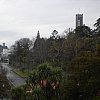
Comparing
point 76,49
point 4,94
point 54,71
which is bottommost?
point 4,94

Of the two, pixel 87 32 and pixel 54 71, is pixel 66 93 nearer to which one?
pixel 54 71

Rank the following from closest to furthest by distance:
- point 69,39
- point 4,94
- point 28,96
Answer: point 28,96, point 4,94, point 69,39

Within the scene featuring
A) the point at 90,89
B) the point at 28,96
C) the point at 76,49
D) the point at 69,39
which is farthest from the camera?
the point at 69,39

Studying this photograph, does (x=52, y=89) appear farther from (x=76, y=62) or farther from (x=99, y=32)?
(x=99, y=32)

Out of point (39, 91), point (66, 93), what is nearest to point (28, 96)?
point (39, 91)

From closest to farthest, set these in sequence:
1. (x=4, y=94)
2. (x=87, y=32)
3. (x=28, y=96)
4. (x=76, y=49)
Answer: (x=28, y=96) → (x=4, y=94) → (x=76, y=49) → (x=87, y=32)

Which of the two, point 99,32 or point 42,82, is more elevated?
point 99,32

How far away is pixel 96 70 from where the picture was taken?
30.9m

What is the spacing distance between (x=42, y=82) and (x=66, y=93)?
8.66 ft

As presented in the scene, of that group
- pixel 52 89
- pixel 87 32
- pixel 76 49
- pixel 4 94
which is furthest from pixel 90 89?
pixel 87 32

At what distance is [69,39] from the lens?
66688mm

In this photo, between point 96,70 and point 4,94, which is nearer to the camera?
point 96,70

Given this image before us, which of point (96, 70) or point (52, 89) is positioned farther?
point (52, 89)

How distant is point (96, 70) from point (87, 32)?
41.9 meters
